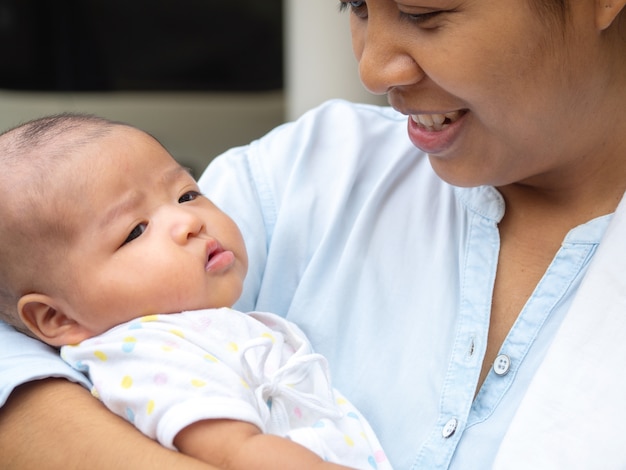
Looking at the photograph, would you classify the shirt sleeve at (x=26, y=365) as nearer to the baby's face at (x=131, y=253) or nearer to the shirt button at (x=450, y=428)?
the baby's face at (x=131, y=253)

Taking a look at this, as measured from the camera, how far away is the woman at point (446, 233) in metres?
1.37

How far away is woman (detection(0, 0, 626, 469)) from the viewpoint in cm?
137

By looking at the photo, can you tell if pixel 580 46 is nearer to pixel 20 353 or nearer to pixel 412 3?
pixel 412 3

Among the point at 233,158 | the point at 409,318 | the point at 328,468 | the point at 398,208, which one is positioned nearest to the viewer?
the point at 328,468

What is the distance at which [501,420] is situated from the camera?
142cm

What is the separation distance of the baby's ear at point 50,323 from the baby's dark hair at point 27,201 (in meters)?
0.03

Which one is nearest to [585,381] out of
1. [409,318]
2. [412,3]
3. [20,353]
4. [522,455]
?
[522,455]

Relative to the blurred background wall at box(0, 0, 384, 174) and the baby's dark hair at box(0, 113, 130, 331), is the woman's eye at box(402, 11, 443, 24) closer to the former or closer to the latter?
the baby's dark hair at box(0, 113, 130, 331)

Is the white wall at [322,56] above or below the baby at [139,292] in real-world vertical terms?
below

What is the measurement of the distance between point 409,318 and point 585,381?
0.34 meters

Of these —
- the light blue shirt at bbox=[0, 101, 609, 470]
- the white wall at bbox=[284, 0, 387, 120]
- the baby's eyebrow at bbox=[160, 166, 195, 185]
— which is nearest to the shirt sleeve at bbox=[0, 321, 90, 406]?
the light blue shirt at bbox=[0, 101, 609, 470]

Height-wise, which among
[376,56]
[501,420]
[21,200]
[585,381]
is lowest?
[501,420]

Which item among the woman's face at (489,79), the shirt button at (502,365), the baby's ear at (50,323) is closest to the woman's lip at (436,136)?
the woman's face at (489,79)

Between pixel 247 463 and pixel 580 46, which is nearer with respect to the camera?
pixel 247 463
